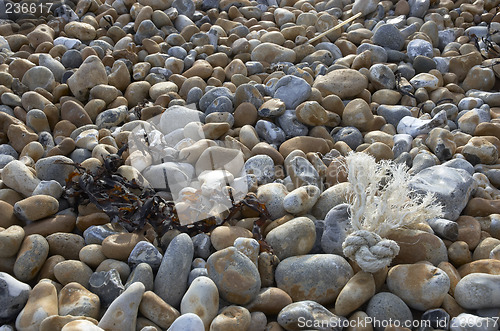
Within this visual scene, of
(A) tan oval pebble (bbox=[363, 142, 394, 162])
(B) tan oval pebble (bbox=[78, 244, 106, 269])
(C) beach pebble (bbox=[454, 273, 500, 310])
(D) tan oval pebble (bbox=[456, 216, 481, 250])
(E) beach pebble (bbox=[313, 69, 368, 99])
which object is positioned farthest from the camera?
(E) beach pebble (bbox=[313, 69, 368, 99])

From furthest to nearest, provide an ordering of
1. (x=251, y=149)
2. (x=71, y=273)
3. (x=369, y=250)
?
(x=251, y=149), (x=71, y=273), (x=369, y=250)

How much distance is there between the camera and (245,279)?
2.49 meters

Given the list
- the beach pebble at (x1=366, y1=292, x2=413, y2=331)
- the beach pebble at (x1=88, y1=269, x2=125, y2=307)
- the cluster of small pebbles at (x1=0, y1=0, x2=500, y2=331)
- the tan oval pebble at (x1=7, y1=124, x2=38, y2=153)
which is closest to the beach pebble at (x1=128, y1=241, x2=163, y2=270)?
the cluster of small pebbles at (x1=0, y1=0, x2=500, y2=331)

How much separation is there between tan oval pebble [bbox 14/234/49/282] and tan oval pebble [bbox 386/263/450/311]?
200 cm

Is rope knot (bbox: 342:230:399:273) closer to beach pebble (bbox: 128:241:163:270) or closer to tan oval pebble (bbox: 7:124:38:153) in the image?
beach pebble (bbox: 128:241:163:270)

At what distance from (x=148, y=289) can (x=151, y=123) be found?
1.89 meters

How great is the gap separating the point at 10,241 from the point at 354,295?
6.49ft

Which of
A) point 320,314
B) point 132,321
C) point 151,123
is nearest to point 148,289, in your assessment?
point 132,321

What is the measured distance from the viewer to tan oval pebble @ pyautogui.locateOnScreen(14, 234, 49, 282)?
2.64m

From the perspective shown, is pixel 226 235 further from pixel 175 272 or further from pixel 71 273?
pixel 71 273

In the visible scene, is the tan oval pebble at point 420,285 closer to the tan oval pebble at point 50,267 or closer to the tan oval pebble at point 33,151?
the tan oval pebble at point 50,267

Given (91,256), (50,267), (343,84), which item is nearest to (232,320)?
(91,256)

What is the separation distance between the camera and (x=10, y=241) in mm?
2691

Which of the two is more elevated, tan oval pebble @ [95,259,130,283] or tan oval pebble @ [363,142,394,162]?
tan oval pebble @ [363,142,394,162]
